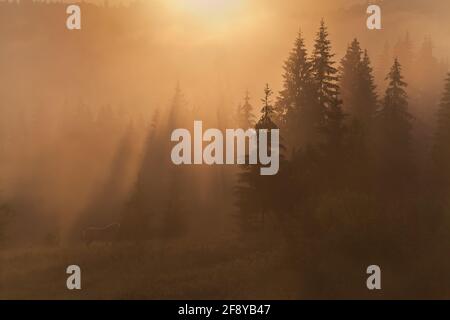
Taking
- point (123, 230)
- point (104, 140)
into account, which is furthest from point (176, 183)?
point (104, 140)

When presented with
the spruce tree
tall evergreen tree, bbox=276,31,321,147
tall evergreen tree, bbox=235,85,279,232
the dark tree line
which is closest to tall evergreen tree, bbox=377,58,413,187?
the dark tree line

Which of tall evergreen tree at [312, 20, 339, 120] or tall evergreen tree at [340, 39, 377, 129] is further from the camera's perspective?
tall evergreen tree at [340, 39, 377, 129]

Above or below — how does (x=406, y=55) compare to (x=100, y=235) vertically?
above

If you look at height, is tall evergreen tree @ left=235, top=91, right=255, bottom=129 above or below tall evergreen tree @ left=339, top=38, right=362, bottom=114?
below

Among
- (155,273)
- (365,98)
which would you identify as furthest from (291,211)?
(365,98)

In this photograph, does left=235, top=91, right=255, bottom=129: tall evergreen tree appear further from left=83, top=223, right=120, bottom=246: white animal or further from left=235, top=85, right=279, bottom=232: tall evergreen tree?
left=83, top=223, right=120, bottom=246: white animal

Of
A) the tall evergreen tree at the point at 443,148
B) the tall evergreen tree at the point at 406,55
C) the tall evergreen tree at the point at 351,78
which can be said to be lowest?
the tall evergreen tree at the point at 443,148

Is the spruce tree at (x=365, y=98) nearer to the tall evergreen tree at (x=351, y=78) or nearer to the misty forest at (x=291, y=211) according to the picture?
the misty forest at (x=291, y=211)

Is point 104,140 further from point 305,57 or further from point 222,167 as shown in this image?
point 305,57

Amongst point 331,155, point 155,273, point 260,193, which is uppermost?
point 331,155

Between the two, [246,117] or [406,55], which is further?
[406,55]

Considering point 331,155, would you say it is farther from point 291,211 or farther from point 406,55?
point 406,55

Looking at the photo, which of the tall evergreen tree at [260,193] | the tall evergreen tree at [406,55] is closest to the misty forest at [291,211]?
the tall evergreen tree at [260,193]
